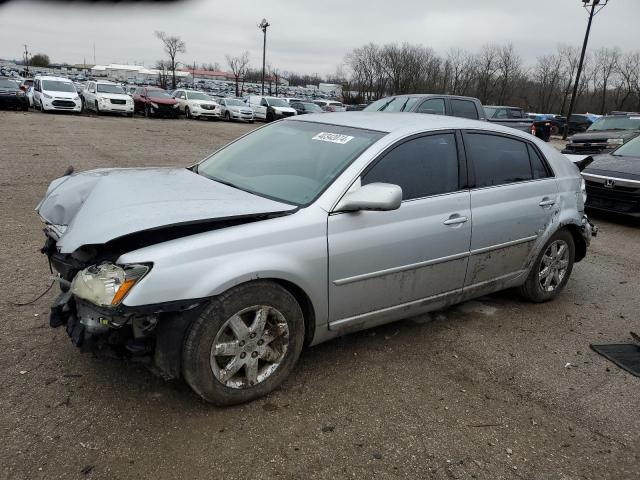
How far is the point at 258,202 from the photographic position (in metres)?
3.04

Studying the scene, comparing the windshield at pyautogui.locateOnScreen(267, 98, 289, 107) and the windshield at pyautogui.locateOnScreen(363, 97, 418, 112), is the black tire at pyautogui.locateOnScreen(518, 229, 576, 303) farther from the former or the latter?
the windshield at pyautogui.locateOnScreen(267, 98, 289, 107)

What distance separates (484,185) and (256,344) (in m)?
2.15

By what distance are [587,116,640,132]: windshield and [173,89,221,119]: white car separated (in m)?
18.1

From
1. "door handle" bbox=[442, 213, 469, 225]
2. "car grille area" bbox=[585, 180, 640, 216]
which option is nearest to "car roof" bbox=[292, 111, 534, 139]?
"door handle" bbox=[442, 213, 469, 225]

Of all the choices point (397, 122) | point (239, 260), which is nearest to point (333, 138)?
point (397, 122)

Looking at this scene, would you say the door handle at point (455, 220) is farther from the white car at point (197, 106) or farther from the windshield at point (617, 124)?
the white car at point (197, 106)

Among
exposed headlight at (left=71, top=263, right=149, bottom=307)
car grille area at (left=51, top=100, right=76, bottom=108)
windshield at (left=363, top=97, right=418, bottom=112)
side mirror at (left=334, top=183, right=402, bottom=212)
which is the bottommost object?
exposed headlight at (left=71, top=263, right=149, bottom=307)

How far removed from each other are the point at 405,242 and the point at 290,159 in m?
0.99

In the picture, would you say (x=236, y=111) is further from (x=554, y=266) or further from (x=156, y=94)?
(x=554, y=266)

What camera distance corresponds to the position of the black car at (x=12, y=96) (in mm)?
22612

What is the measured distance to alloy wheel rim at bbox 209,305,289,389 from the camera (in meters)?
2.73

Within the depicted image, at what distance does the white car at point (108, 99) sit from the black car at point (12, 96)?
2976mm

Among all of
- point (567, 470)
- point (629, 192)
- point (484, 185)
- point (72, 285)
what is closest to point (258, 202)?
point (72, 285)

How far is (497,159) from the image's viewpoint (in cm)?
409
